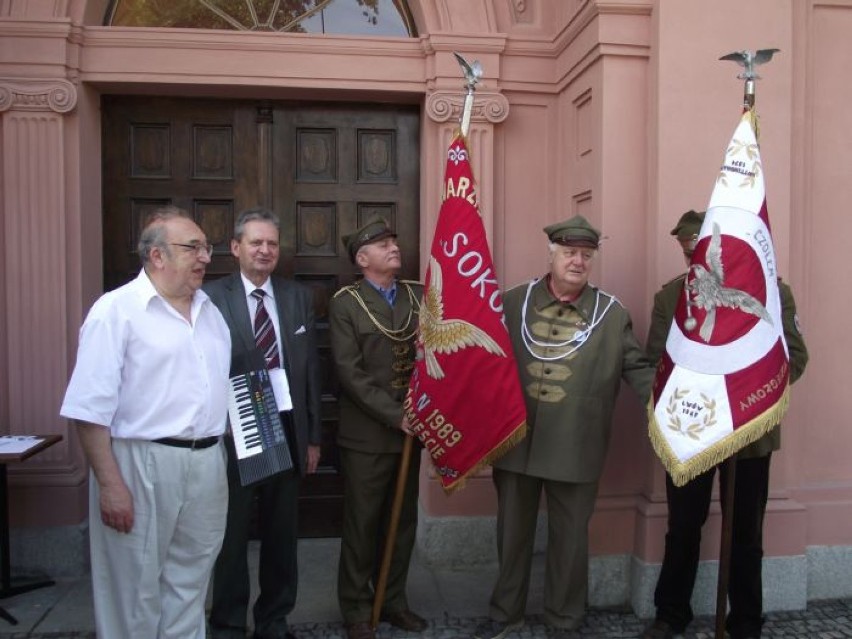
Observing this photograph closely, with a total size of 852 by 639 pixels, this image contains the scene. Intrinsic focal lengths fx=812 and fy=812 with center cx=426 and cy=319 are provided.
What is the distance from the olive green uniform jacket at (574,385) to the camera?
151 inches

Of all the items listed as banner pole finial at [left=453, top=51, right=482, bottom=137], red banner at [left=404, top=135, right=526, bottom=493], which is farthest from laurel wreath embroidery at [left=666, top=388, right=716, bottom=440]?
banner pole finial at [left=453, top=51, right=482, bottom=137]

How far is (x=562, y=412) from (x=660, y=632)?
1.29 metres

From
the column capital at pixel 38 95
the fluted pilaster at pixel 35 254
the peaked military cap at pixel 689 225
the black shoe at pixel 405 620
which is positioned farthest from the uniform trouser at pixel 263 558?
the column capital at pixel 38 95

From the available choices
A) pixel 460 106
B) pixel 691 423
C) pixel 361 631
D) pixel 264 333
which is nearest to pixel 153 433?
pixel 264 333

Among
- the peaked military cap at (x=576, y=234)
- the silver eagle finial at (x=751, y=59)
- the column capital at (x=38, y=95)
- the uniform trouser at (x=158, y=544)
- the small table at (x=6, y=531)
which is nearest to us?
the uniform trouser at (x=158, y=544)

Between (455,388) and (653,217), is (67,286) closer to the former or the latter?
(455,388)

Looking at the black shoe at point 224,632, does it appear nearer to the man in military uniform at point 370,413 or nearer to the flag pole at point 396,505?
the man in military uniform at point 370,413

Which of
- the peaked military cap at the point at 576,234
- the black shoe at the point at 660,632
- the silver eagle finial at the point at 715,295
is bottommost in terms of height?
the black shoe at the point at 660,632

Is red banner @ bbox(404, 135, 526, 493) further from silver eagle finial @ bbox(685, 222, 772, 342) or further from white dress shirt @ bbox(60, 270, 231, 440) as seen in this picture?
white dress shirt @ bbox(60, 270, 231, 440)

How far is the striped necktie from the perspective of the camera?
3826 mm

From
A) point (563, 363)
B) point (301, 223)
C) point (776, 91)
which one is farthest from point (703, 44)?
point (301, 223)

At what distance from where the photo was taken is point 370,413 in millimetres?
3926

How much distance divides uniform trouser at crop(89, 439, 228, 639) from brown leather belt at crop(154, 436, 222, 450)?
18mm

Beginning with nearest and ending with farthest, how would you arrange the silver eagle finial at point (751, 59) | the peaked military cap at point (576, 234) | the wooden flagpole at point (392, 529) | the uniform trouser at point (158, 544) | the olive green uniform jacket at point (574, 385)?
the uniform trouser at point (158, 544) < the silver eagle finial at point (751, 59) < the peaked military cap at point (576, 234) < the olive green uniform jacket at point (574, 385) < the wooden flagpole at point (392, 529)
